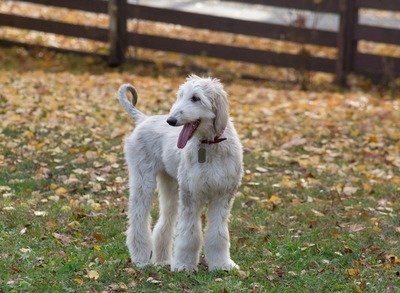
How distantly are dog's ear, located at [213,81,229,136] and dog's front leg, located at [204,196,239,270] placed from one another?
49 centimetres

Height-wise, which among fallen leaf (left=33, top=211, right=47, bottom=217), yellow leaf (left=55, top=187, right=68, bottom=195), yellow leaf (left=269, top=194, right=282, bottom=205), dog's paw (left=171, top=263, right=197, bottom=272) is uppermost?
dog's paw (left=171, top=263, right=197, bottom=272)

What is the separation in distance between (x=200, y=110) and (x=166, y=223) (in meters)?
1.15

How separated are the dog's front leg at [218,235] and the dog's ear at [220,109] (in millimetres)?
492

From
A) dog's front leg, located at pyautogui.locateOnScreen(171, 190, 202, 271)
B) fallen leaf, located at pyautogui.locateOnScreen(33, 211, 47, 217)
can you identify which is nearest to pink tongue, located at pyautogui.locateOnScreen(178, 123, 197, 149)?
dog's front leg, located at pyautogui.locateOnScreen(171, 190, 202, 271)

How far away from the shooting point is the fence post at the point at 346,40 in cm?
1426

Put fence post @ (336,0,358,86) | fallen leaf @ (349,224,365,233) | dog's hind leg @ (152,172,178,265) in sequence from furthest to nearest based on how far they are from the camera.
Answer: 1. fence post @ (336,0,358,86)
2. fallen leaf @ (349,224,365,233)
3. dog's hind leg @ (152,172,178,265)

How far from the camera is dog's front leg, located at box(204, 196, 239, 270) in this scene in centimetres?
645

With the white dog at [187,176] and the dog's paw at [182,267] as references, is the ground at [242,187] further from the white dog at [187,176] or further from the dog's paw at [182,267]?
the white dog at [187,176]

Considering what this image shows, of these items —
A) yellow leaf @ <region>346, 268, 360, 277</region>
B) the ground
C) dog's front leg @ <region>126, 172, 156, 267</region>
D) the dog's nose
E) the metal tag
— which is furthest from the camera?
dog's front leg @ <region>126, 172, 156, 267</region>

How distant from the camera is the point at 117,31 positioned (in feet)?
51.1

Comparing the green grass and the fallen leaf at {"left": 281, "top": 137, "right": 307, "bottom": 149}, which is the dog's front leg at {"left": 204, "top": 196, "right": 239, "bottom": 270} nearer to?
the green grass

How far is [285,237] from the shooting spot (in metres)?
7.58

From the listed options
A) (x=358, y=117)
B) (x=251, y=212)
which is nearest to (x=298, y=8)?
(x=358, y=117)

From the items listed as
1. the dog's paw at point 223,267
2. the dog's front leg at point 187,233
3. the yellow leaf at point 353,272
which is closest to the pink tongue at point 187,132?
the dog's front leg at point 187,233
